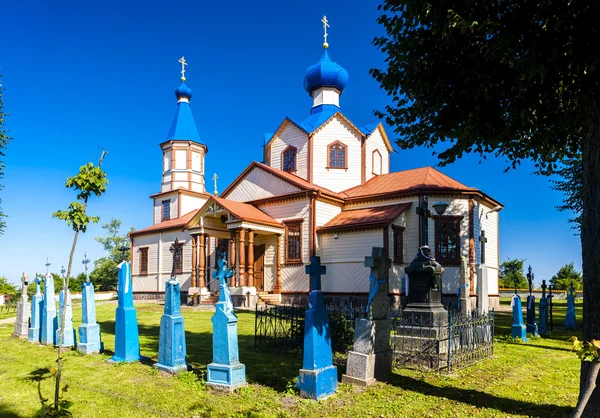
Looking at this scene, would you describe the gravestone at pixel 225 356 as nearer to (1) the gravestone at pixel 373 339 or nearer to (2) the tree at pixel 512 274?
(1) the gravestone at pixel 373 339

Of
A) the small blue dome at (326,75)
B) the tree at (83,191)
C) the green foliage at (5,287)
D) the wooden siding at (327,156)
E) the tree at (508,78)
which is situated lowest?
the green foliage at (5,287)

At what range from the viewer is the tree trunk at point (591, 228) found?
5.64 metres

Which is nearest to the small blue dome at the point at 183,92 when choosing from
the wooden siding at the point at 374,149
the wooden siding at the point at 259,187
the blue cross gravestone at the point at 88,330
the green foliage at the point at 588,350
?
the wooden siding at the point at 259,187

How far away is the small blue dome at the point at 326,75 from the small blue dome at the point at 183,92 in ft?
40.3

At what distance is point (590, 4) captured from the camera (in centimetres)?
589

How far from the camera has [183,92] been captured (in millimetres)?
36375

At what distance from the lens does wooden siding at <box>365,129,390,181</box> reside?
85.5 ft

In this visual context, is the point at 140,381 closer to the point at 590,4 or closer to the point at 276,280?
the point at 590,4

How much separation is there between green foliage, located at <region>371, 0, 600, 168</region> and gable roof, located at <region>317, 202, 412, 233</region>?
1139 centimetres

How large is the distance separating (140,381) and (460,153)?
7.45 m

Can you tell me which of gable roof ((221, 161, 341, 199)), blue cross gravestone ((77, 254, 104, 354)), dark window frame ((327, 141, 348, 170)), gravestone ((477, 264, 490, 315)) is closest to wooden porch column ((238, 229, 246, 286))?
gable roof ((221, 161, 341, 199))

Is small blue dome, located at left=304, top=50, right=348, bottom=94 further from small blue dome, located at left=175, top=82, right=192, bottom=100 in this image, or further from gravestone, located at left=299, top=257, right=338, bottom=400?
gravestone, located at left=299, top=257, right=338, bottom=400

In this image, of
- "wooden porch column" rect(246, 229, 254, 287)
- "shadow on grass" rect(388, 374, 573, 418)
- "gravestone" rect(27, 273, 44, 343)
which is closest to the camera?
"shadow on grass" rect(388, 374, 573, 418)

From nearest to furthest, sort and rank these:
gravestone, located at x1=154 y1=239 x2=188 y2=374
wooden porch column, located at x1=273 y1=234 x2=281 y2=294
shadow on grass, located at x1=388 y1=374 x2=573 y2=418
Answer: shadow on grass, located at x1=388 y1=374 x2=573 y2=418 → gravestone, located at x1=154 y1=239 x2=188 y2=374 → wooden porch column, located at x1=273 y1=234 x2=281 y2=294
